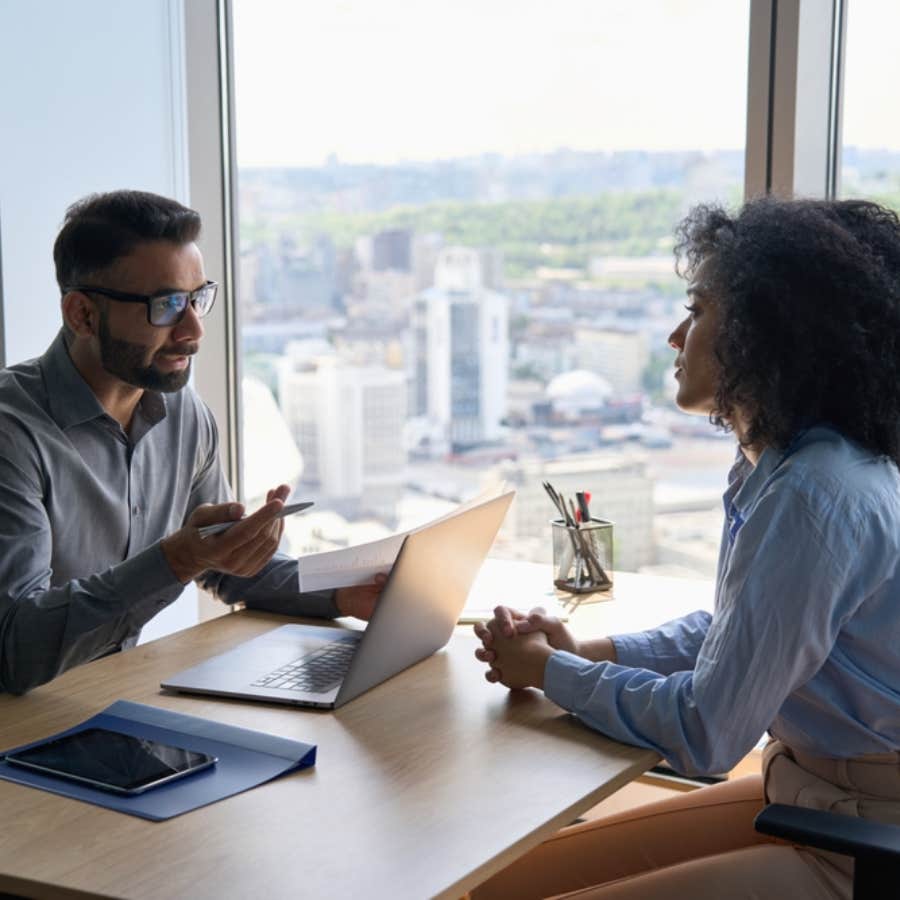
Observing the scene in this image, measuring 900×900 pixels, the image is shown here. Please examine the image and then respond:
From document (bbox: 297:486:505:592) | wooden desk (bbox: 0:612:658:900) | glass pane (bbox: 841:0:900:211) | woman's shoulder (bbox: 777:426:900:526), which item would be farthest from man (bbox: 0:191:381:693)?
glass pane (bbox: 841:0:900:211)

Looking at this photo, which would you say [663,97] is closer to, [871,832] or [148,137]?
[148,137]

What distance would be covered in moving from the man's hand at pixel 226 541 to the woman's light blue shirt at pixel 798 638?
0.50 metres

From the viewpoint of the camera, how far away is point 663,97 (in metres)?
2.66

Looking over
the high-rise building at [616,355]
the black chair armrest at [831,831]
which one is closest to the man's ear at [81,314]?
the high-rise building at [616,355]

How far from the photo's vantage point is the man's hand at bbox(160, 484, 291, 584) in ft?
5.68

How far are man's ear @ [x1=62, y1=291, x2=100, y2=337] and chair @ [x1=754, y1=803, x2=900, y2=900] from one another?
4.57ft

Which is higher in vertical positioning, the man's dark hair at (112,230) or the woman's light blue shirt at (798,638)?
the man's dark hair at (112,230)

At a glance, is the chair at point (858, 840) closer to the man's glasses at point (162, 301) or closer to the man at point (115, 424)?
the man at point (115, 424)

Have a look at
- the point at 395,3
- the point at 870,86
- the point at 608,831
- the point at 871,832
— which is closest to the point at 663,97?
the point at 870,86

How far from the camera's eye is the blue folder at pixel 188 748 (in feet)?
4.39

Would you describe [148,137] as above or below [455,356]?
above

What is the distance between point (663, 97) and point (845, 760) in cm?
161

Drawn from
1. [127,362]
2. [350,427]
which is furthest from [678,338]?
[350,427]

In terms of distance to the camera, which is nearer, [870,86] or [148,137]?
[870,86]
